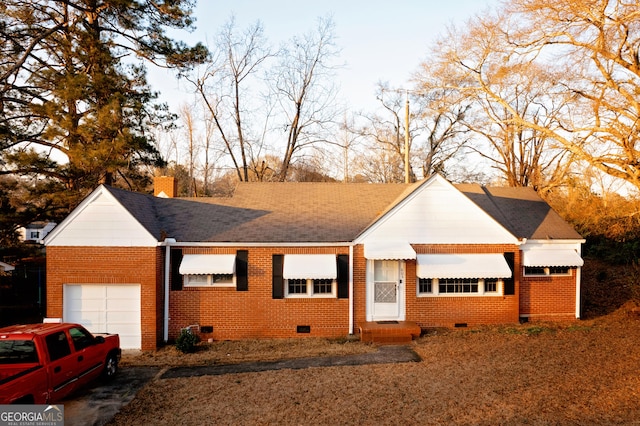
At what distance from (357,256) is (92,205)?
351 inches

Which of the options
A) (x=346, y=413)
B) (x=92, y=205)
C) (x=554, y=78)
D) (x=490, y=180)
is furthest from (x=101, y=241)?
(x=490, y=180)

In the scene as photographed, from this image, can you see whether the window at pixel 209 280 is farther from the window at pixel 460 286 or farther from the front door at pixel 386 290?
the window at pixel 460 286

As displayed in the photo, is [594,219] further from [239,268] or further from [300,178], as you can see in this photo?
[300,178]

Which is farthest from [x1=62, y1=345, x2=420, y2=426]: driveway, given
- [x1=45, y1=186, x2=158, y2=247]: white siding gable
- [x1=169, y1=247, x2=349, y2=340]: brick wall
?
[x1=45, y1=186, x2=158, y2=247]: white siding gable

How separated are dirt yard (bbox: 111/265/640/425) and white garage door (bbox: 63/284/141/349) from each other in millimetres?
1357

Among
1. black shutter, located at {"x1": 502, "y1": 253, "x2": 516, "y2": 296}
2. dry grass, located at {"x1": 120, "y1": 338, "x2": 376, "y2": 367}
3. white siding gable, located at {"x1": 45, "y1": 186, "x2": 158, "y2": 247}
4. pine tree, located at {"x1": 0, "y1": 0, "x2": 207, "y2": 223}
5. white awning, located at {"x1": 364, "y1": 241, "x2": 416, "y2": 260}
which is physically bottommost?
dry grass, located at {"x1": 120, "y1": 338, "x2": 376, "y2": 367}

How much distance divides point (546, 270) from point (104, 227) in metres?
15.6

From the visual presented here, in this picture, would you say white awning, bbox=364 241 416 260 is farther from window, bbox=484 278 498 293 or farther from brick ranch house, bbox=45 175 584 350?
window, bbox=484 278 498 293

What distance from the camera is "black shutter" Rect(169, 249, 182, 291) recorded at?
564 inches

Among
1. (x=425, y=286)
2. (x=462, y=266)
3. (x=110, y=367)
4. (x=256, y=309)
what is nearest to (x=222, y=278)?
(x=256, y=309)

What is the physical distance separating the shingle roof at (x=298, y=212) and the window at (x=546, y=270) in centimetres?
120

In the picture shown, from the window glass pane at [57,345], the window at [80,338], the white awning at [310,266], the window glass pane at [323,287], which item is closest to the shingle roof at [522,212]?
the white awning at [310,266]

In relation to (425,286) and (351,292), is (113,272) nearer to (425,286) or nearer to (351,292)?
(351,292)

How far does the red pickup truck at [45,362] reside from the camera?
736 cm
